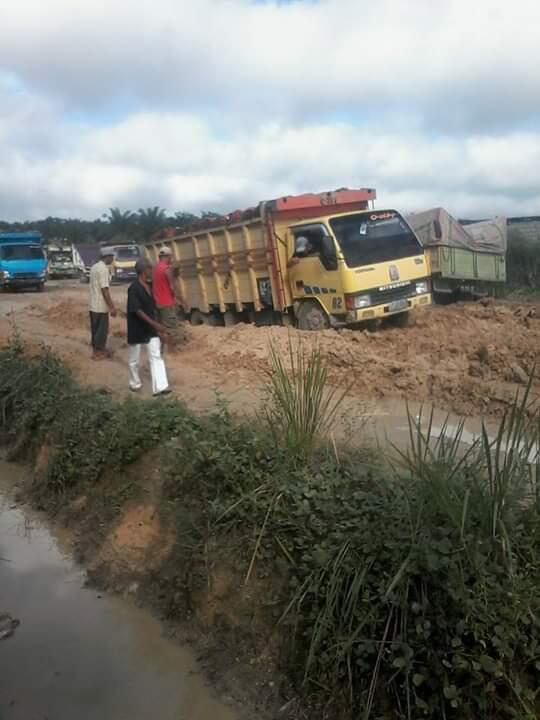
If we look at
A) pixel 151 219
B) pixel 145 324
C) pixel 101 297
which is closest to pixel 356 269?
pixel 101 297

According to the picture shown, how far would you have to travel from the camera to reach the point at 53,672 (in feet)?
13.4

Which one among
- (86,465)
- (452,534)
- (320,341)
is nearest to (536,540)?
(452,534)

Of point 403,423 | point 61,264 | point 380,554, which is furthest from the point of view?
point 61,264

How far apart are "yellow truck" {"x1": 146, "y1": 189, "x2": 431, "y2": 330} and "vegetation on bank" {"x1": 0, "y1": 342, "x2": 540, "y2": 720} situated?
19.3 feet

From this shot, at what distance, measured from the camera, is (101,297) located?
962 cm

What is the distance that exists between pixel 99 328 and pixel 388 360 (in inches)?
159

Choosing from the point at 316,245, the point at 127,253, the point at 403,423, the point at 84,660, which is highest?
the point at 127,253

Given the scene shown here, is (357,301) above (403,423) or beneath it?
above

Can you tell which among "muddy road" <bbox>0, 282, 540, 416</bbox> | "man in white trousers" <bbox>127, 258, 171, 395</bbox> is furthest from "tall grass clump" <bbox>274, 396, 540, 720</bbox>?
"man in white trousers" <bbox>127, 258, 171, 395</bbox>

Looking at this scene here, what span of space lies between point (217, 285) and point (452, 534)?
35.0 ft

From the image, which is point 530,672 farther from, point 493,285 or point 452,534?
point 493,285

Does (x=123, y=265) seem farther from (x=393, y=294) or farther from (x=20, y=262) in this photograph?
(x=393, y=294)

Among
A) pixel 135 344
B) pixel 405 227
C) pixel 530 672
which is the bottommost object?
pixel 530 672

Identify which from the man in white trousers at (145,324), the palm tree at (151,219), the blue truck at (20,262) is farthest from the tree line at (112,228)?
the man in white trousers at (145,324)
